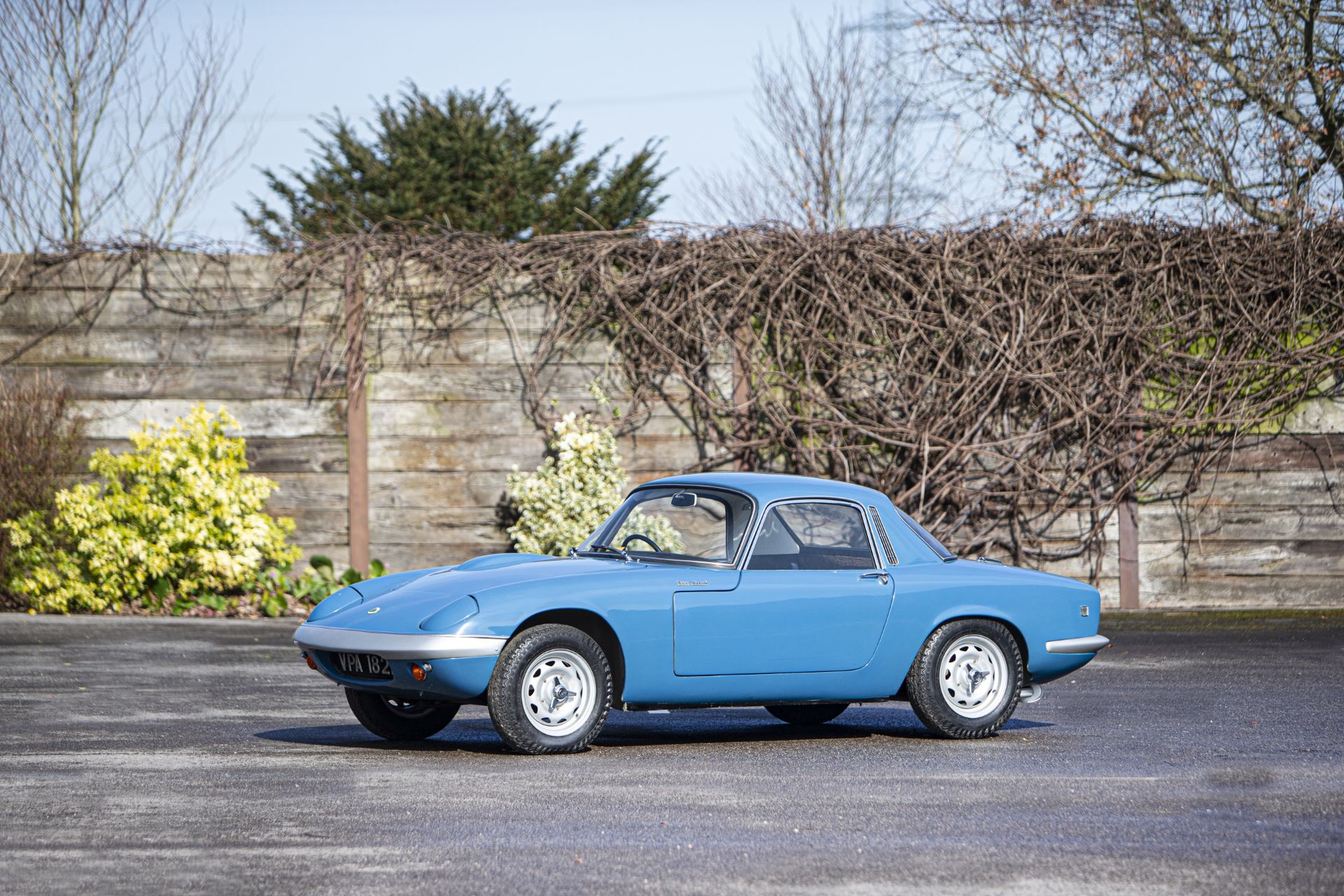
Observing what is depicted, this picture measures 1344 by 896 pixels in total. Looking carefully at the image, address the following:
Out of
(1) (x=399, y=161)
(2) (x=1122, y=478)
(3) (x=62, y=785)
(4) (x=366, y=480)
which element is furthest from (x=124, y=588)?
(1) (x=399, y=161)

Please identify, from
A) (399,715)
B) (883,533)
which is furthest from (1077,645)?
(399,715)

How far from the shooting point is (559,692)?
253 inches

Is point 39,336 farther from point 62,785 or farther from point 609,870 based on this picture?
point 609,870

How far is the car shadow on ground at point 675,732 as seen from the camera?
6879 millimetres

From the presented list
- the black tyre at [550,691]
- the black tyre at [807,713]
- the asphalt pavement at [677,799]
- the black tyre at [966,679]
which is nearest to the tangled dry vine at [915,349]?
the asphalt pavement at [677,799]

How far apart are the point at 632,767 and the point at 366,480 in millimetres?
7131

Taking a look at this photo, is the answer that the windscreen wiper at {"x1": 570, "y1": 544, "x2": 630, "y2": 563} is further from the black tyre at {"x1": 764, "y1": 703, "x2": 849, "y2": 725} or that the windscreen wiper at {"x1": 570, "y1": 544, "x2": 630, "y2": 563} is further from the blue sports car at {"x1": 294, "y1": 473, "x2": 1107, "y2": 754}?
the black tyre at {"x1": 764, "y1": 703, "x2": 849, "y2": 725}

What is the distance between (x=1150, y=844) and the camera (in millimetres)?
4621

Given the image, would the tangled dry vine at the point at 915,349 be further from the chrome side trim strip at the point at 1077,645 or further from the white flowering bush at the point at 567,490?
the chrome side trim strip at the point at 1077,645

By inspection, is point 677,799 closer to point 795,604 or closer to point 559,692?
point 559,692

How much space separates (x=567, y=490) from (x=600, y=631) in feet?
19.1

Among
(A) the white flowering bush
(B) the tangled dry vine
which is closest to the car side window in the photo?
(A) the white flowering bush

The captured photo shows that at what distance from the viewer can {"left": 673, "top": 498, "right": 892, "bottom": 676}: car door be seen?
672 centimetres

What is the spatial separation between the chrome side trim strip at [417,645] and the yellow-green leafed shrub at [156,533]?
6.09 metres
